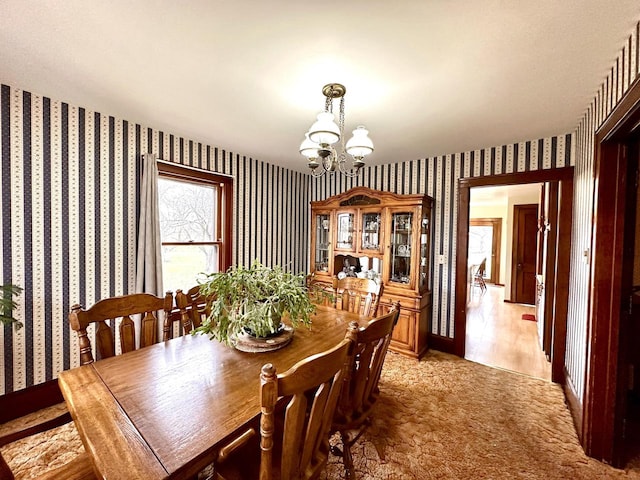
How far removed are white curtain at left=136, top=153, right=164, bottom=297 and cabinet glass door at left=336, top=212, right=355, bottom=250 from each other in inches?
84.7

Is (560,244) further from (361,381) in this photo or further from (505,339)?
(361,381)

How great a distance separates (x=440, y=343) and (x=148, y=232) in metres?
3.43

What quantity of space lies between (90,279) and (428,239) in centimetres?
348

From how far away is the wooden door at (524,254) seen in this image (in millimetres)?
5676

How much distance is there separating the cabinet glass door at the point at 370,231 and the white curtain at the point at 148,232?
2323 mm

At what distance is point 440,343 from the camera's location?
339cm

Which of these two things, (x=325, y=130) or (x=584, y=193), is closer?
(x=325, y=130)

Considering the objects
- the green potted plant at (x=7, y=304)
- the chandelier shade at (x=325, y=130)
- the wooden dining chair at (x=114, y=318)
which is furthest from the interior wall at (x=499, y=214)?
the green potted plant at (x=7, y=304)

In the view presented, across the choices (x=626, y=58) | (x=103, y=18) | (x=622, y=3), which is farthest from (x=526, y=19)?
(x=103, y=18)

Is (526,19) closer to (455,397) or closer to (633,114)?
(633,114)

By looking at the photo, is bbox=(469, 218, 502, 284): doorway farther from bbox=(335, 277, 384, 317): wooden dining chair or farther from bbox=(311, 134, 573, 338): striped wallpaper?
bbox=(335, 277, 384, 317): wooden dining chair

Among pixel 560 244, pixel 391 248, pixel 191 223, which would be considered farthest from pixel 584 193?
pixel 191 223

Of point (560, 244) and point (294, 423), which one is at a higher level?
point (560, 244)

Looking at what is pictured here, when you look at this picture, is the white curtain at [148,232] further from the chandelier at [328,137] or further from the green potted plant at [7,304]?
the chandelier at [328,137]
